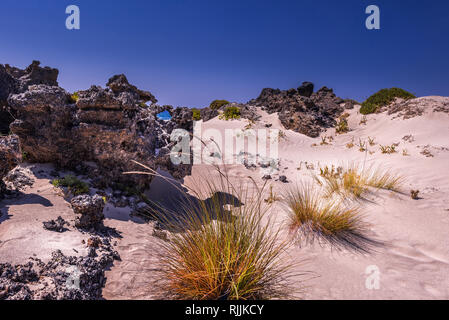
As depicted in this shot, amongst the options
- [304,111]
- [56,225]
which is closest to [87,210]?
[56,225]

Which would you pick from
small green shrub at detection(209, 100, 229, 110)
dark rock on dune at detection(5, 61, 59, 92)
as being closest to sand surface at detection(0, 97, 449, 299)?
dark rock on dune at detection(5, 61, 59, 92)

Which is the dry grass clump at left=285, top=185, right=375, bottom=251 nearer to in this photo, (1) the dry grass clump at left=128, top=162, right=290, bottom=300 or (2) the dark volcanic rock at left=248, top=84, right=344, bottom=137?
(1) the dry grass clump at left=128, top=162, right=290, bottom=300

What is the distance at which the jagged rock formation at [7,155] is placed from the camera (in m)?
3.14

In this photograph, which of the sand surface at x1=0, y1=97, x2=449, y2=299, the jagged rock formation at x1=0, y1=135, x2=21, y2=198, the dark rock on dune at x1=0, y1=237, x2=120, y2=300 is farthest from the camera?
the jagged rock formation at x1=0, y1=135, x2=21, y2=198

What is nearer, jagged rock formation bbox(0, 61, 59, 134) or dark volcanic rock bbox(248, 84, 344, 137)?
jagged rock formation bbox(0, 61, 59, 134)

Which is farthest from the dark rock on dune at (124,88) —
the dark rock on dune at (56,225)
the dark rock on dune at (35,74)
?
the dark rock on dune at (35,74)

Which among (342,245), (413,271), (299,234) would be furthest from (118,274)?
(413,271)

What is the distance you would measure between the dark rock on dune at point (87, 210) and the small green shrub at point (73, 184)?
0.69 metres

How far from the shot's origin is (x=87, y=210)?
3.03m

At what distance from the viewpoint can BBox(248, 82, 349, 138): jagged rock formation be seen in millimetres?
13495

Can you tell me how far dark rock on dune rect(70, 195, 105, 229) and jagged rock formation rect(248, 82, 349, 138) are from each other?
1232cm

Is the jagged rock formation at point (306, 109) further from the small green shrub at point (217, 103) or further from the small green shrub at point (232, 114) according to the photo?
the small green shrub at point (217, 103)

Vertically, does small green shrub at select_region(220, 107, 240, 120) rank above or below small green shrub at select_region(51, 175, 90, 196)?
above
